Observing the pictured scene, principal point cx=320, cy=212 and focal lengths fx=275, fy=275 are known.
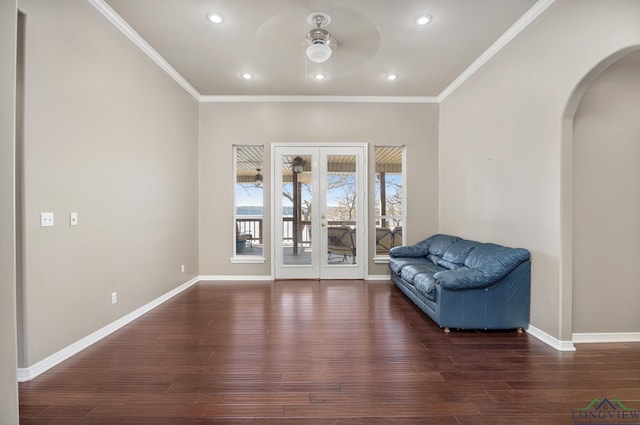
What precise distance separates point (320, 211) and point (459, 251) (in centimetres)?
233

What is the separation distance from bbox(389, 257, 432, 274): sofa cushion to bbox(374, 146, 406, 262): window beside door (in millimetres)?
659

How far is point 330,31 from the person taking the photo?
300 centimetres

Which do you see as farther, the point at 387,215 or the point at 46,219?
the point at 387,215

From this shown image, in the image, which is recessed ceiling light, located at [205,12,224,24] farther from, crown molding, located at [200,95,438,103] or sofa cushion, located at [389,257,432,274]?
sofa cushion, located at [389,257,432,274]

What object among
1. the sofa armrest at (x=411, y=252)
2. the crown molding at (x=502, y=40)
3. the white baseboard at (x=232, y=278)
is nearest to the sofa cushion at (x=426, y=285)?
the sofa armrest at (x=411, y=252)

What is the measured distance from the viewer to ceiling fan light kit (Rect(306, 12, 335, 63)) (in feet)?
9.10

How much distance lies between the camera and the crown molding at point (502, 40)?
8.62ft

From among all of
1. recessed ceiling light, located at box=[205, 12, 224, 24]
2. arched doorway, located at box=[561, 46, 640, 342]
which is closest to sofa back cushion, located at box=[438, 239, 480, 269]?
arched doorway, located at box=[561, 46, 640, 342]

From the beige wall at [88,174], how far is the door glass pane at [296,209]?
1.87 m

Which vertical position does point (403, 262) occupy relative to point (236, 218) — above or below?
below

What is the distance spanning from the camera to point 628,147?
8.36ft

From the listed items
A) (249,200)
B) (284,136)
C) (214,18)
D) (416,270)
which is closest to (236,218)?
(249,200)

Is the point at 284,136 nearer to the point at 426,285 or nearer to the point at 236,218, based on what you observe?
the point at 236,218

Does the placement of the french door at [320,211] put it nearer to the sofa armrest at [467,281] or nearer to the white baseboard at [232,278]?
the white baseboard at [232,278]
